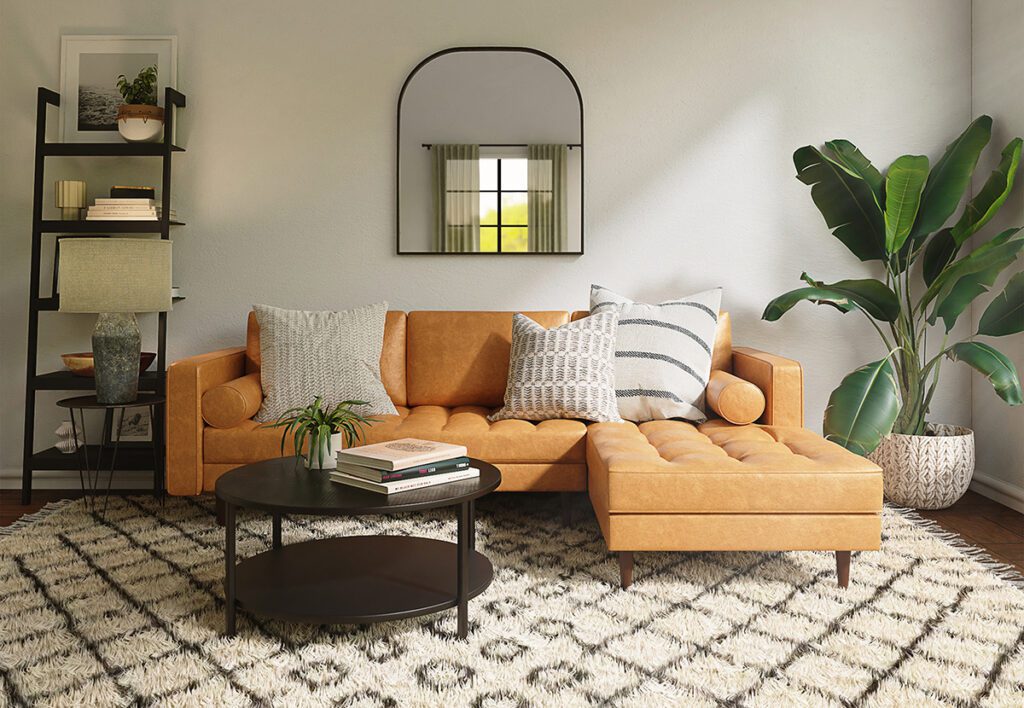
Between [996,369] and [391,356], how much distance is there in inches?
98.9

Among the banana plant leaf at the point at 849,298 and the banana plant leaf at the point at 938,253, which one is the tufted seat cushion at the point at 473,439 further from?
the banana plant leaf at the point at 938,253

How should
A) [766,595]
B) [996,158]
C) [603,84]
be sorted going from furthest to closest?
1. [603,84]
2. [996,158]
3. [766,595]

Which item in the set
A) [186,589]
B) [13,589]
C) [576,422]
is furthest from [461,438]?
[13,589]

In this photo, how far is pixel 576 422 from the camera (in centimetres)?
328

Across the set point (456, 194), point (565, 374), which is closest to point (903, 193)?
point (565, 374)

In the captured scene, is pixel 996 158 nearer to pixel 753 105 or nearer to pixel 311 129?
pixel 753 105

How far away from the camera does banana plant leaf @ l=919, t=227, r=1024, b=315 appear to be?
3307 millimetres

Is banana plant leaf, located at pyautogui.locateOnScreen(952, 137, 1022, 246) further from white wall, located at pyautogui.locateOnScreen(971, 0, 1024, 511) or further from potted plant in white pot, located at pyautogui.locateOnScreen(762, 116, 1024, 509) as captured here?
white wall, located at pyautogui.locateOnScreen(971, 0, 1024, 511)

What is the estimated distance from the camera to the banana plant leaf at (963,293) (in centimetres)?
343

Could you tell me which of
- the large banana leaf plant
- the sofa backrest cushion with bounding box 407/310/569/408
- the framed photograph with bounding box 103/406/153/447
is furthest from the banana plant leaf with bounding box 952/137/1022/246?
the framed photograph with bounding box 103/406/153/447

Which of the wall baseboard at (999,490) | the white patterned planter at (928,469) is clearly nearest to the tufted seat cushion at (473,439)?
the white patterned planter at (928,469)

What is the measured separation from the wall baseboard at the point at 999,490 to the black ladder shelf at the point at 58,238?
12.2 feet

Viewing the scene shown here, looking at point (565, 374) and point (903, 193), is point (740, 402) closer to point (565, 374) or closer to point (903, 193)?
point (565, 374)

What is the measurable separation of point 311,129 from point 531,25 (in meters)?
1.20
